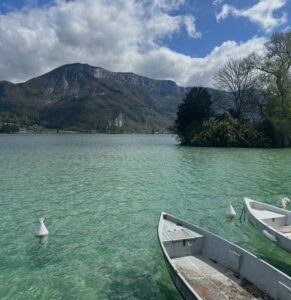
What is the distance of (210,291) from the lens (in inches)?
263

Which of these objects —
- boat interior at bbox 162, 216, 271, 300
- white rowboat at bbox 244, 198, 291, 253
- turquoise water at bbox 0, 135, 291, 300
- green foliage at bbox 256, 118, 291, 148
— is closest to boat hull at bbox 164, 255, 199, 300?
boat interior at bbox 162, 216, 271, 300

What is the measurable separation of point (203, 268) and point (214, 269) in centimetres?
27

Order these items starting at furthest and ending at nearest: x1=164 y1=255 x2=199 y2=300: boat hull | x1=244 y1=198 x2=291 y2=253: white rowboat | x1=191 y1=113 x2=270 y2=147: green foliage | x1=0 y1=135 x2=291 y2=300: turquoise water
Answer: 1. x1=191 y1=113 x2=270 y2=147: green foliage
2. x1=244 y1=198 x2=291 y2=253: white rowboat
3. x1=0 y1=135 x2=291 y2=300: turquoise water
4. x1=164 y1=255 x2=199 y2=300: boat hull

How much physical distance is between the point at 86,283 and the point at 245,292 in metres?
3.86

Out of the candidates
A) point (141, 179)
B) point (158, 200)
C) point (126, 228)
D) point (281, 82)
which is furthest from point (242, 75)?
point (126, 228)

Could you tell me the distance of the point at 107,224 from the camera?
12.6 m

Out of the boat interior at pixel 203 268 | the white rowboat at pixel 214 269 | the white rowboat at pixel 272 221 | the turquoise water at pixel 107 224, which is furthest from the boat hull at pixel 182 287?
the white rowboat at pixel 272 221

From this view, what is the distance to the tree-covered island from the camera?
5662 centimetres

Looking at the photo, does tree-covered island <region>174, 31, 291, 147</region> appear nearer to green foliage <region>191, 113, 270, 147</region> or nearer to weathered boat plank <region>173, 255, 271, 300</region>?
green foliage <region>191, 113, 270, 147</region>

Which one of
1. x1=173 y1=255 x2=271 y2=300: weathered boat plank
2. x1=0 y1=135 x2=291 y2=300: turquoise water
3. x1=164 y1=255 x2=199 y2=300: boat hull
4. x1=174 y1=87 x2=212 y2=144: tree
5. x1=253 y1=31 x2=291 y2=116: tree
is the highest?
x1=253 y1=31 x2=291 y2=116: tree

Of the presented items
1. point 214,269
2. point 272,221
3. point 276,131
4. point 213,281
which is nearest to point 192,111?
point 276,131

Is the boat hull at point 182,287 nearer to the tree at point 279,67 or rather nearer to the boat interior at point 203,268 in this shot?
the boat interior at point 203,268

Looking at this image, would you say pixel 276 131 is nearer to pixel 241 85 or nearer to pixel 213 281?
pixel 241 85

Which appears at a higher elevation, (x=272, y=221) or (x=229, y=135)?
(x=229, y=135)
